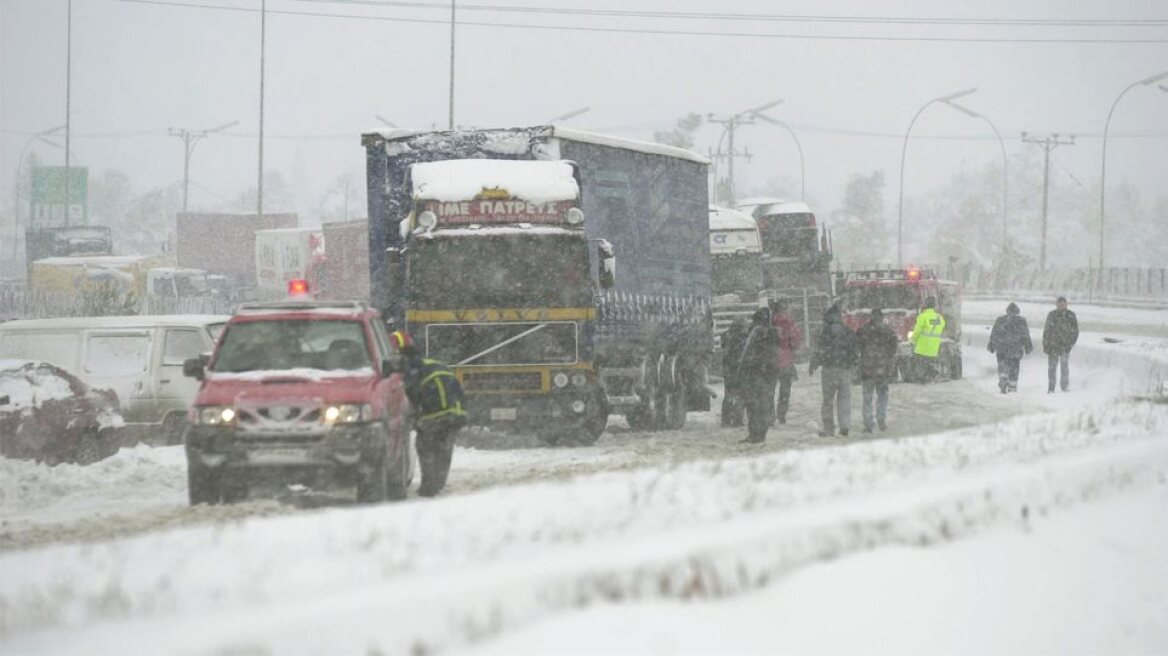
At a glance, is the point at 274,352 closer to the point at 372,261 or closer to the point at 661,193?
the point at 372,261

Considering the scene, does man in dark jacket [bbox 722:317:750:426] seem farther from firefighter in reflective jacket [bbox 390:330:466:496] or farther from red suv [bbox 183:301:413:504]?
red suv [bbox 183:301:413:504]

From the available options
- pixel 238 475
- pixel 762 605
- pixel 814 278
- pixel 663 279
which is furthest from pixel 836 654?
pixel 814 278

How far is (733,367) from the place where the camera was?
781 inches

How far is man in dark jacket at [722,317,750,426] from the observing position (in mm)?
19719

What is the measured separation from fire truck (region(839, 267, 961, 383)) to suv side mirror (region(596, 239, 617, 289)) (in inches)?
551

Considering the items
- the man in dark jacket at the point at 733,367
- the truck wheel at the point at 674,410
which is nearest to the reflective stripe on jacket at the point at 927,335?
the man in dark jacket at the point at 733,367

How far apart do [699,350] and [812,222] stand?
62.1 feet

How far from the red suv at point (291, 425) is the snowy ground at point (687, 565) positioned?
0.87m

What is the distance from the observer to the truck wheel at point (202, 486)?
11852mm

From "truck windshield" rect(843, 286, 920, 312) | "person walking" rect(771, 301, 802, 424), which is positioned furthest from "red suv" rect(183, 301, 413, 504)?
"truck windshield" rect(843, 286, 920, 312)

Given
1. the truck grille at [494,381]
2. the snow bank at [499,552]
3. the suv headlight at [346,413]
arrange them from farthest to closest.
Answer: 1. the truck grille at [494,381]
2. the suv headlight at [346,413]
3. the snow bank at [499,552]

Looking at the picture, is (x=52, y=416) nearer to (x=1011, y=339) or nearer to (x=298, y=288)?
(x=298, y=288)

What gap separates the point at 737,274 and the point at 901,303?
4665mm

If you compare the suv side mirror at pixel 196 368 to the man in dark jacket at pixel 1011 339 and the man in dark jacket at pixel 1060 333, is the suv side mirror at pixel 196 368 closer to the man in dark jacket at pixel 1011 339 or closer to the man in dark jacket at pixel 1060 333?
the man in dark jacket at pixel 1060 333
